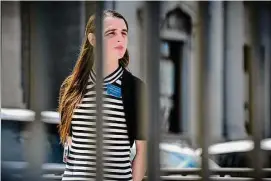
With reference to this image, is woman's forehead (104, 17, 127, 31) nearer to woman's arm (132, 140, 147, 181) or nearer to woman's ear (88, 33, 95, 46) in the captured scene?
woman's ear (88, 33, 95, 46)

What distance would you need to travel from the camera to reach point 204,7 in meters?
1.62

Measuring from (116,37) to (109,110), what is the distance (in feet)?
0.89

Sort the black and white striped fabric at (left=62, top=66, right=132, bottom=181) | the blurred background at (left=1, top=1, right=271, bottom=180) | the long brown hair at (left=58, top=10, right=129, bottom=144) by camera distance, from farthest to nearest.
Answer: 1. the long brown hair at (left=58, top=10, right=129, bottom=144)
2. the black and white striped fabric at (left=62, top=66, right=132, bottom=181)
3. the blurred background at (left=1, top=1, right=271, bottom=180)

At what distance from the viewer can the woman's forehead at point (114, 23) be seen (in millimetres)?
2006

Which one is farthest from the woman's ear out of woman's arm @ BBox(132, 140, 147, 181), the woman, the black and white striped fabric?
woman's arm @ BBox(132, 140, 147, 181)

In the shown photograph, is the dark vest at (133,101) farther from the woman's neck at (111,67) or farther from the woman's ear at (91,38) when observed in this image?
the woman's ear at (91,38)

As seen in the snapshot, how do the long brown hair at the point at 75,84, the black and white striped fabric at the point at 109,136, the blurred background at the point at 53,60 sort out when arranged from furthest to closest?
1. the long brown hair at the point at 75,84
2. the black and white striped fabric at the point at 109,136
3. the blurred background at the point at 53,60

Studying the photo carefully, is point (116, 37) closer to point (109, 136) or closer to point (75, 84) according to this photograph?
point (75, 84)

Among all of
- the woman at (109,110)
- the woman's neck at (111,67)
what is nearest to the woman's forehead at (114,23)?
the woman at (109,110)

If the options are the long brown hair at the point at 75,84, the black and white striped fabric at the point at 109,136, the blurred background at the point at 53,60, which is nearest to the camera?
the blurred background at the point at 53,60

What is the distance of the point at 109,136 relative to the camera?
191 cm

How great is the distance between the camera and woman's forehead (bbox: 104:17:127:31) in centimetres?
201

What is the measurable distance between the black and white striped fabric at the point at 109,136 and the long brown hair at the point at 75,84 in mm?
47

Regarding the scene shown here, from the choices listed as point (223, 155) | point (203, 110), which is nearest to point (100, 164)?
point (203, 110)
